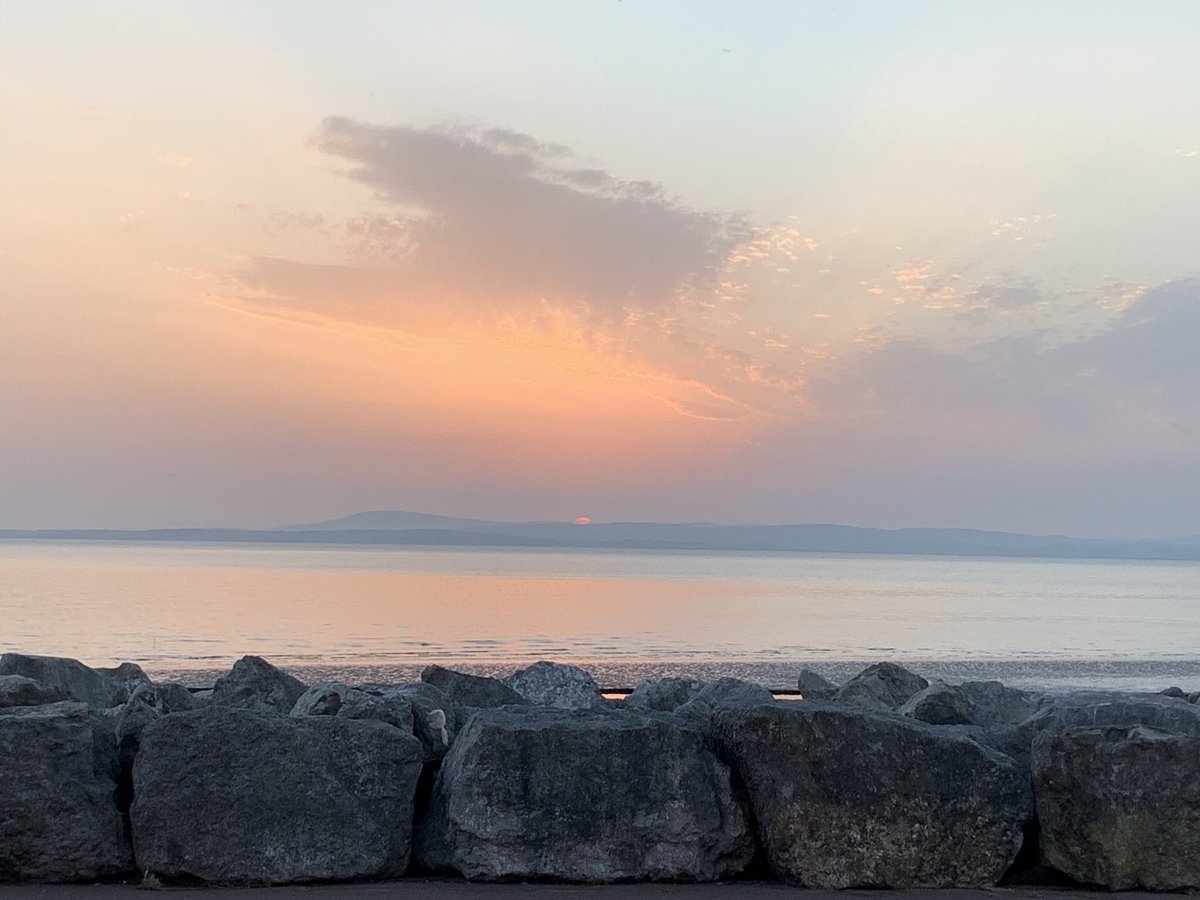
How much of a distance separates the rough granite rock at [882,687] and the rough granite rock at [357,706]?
18.3 ft

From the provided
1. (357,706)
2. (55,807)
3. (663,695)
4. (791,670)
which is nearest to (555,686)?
(663,695)

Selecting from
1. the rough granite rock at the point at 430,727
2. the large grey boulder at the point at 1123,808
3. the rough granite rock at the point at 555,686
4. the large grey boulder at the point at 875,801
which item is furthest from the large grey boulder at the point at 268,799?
the rough granite rock at the point at 555,686

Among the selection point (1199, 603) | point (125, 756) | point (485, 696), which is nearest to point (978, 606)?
point (1199, 603)

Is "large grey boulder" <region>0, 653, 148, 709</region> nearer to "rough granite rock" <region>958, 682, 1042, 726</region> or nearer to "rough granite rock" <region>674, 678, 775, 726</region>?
"rough granite rock" <region>674, 678, 775, 726</region>

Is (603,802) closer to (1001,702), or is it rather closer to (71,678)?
(1001,702)

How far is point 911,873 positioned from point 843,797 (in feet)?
1.50

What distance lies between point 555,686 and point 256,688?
2.40 meters

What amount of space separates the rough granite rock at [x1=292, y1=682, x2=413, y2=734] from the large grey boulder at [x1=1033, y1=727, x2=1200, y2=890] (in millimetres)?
3139

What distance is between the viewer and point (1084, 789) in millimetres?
5352

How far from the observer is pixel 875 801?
532 centimetres

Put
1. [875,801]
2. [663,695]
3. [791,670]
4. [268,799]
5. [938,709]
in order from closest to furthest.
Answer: [268,799] < [875,801] < [938,709] < [663,695] < [791,670]

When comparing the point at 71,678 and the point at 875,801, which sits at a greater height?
the point at 875,801

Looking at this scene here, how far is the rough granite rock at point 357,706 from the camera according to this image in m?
5.95

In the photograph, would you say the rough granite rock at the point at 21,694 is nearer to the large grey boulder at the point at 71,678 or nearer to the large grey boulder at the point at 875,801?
the large grey boulder at the point at 71,678
